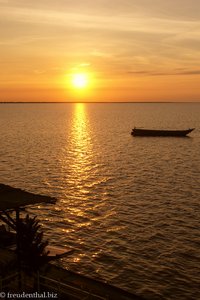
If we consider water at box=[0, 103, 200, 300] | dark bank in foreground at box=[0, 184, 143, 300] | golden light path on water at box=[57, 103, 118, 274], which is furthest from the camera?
golden light path on water at box=[57, 103, 118, 274]

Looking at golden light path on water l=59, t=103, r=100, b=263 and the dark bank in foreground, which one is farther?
golden light path on water l=59, t=103, r=100, b=263

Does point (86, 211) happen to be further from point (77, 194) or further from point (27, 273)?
point (27, 273)

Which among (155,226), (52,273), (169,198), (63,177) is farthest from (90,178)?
(52,273)

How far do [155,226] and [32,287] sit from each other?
2036 cm

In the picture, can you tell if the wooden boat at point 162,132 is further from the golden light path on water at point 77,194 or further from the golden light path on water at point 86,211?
the golden light path on water at point 86,211

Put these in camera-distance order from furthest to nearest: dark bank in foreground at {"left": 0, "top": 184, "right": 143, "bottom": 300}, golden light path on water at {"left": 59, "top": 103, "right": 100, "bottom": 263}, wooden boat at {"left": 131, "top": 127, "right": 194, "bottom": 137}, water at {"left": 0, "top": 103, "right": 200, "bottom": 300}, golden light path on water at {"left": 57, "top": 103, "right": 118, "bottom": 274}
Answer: wooden boat at {"left": 131, "top": 127, "right": 194, "bottom": 137} → golden light path on water at {"left": 59, "top": 103, "right": 100, "bottom": 263} → golden light path on water at {"left": 57, "top": 103, "right": 118, "bottom": 274} → water at {"left": 0, "top": 103, "right": 200, "bottom": 300} → dark bank in foreground at {"left": 0, "top": 184, "right": 143, "bottom": 300}

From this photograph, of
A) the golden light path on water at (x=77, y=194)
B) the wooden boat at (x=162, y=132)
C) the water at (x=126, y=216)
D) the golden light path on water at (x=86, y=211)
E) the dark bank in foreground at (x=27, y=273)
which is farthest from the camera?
the wooden boat at (x=162, y=132)

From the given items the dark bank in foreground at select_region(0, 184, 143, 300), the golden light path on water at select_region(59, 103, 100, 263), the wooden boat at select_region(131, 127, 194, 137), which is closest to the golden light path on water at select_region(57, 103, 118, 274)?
the golden light path on water at select_region(59, 103, 100, 263)

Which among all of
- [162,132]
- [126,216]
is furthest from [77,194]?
[162,132]

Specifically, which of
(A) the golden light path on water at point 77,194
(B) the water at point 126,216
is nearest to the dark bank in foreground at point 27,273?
(B) the water at point 126,216

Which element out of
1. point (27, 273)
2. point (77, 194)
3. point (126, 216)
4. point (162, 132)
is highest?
point (162, 132)

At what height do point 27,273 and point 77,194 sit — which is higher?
point 27,273

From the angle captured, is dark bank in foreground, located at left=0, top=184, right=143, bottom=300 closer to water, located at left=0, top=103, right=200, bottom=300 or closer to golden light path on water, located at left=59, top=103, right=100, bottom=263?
water, located at left=0, top=103, right=200, bottom=300

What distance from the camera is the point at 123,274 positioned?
26391 mm
